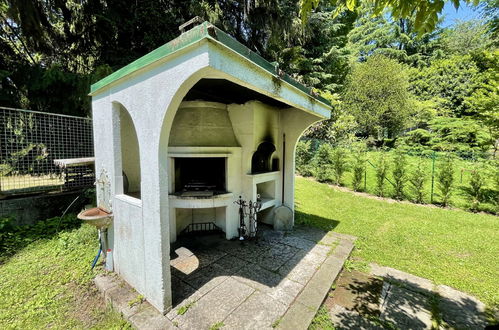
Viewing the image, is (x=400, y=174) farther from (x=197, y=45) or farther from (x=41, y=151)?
(x=41, y=151)

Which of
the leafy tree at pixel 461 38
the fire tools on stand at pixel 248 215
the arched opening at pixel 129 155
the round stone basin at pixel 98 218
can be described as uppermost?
the leafy tree at pixel 461 38

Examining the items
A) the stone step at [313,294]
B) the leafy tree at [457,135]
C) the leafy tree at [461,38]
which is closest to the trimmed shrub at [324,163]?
the stone step at [313,294]

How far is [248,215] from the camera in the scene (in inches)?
183

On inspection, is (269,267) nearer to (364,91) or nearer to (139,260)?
(139,260)

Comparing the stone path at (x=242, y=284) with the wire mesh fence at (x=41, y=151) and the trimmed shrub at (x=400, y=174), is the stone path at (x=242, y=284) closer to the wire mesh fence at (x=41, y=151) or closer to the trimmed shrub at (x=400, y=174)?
the wire mesh fence at (x=41, y=151)

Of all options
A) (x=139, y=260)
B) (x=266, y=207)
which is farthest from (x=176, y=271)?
(x=266, y=207)

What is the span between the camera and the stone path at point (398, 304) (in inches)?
105

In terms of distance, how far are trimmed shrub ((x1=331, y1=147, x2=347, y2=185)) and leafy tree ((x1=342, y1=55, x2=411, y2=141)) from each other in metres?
7.36

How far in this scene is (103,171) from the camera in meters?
3.51

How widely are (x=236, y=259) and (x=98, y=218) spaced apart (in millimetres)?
2299

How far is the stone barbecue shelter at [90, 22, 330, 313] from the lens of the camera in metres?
2.18

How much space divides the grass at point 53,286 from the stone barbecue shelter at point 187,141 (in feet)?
1.52

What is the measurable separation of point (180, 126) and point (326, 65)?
14.3 meters

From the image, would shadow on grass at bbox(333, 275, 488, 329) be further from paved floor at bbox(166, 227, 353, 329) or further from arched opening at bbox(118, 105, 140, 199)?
arched opening at bbox(118, 105, 140, 199)
